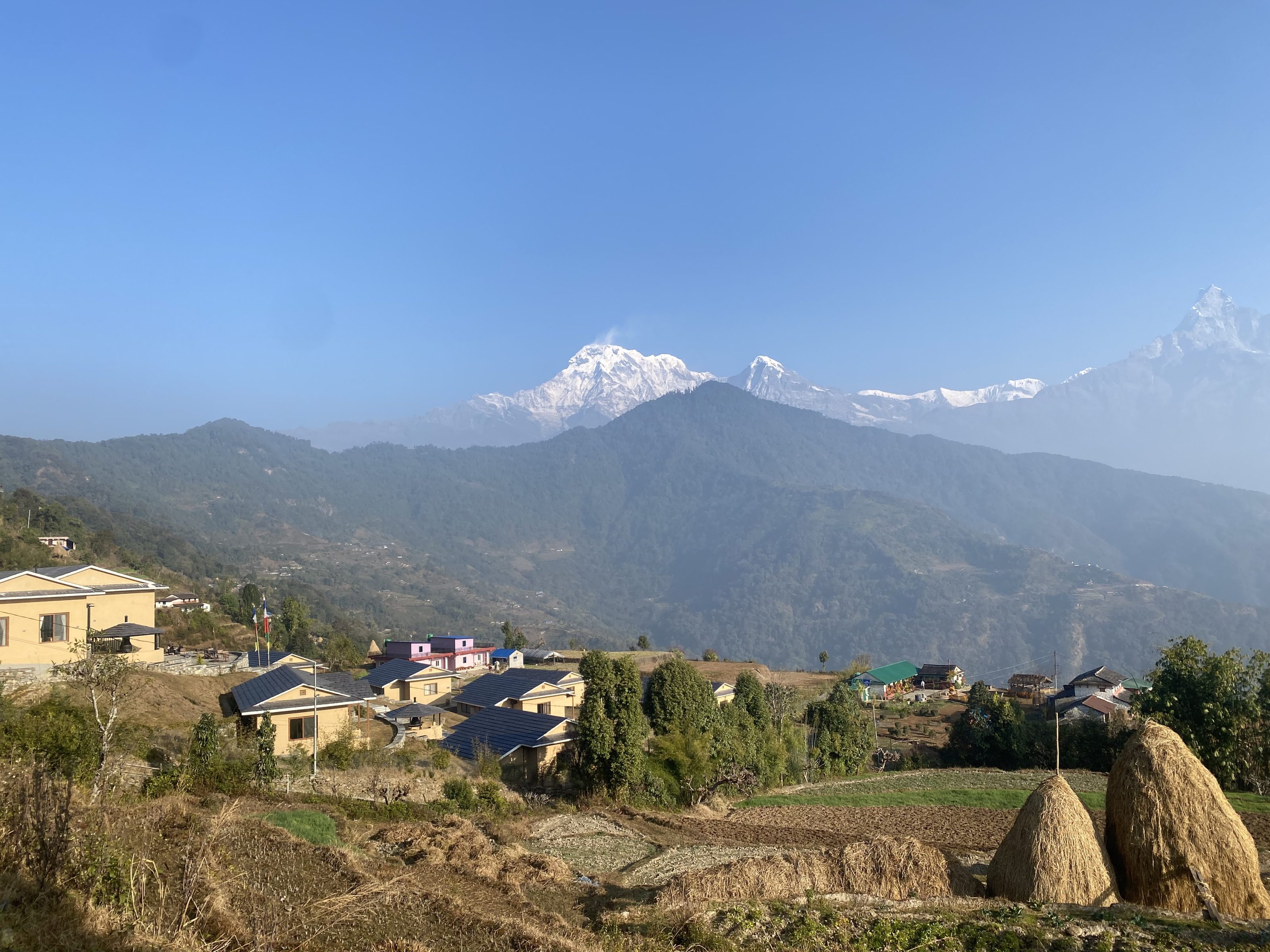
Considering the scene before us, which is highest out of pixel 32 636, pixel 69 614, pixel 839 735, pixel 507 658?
→ pixel 69 614

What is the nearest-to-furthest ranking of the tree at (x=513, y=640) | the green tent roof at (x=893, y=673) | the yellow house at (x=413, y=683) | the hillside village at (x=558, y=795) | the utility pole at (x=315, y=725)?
1. the hillside village at (x=558, y=795)
2. the utility pole at (x=315, y=725)
3. the yellow house at (x=413, y=683)
4. the green tent roof at (x=893, y=673)
5. the tree at (x=513, y=640)

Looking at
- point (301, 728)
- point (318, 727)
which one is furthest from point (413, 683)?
point (301, 728)

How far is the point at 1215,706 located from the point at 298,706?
1319 inches

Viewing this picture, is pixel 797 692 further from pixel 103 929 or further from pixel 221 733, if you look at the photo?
pixel 103 929

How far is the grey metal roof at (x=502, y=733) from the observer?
27547 mm

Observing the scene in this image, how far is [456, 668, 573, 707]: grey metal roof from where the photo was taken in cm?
3759

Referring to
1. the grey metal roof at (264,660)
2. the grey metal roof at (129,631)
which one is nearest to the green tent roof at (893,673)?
the grey metal roof at (264,660)

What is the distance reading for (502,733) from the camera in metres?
29.2

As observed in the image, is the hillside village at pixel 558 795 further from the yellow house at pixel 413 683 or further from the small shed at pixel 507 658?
the small shed at pixel 507 658

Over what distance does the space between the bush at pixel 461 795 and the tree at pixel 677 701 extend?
34.3 ft

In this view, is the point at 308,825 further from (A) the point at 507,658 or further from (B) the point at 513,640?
(B) the point at 513,640

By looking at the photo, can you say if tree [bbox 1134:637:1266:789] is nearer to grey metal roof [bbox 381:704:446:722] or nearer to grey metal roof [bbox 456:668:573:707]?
grey metal roof [bbox 456:668:573:707]

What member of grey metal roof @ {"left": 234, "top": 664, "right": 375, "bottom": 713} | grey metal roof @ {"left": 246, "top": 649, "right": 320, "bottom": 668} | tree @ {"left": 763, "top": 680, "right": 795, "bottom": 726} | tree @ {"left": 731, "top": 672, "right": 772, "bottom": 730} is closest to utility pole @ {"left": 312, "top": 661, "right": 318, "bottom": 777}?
grey metal roof @ {"left": 234, "top": 664, "right": 375, "bottom": 713}

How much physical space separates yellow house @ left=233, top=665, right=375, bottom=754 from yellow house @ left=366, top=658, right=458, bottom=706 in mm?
12815
